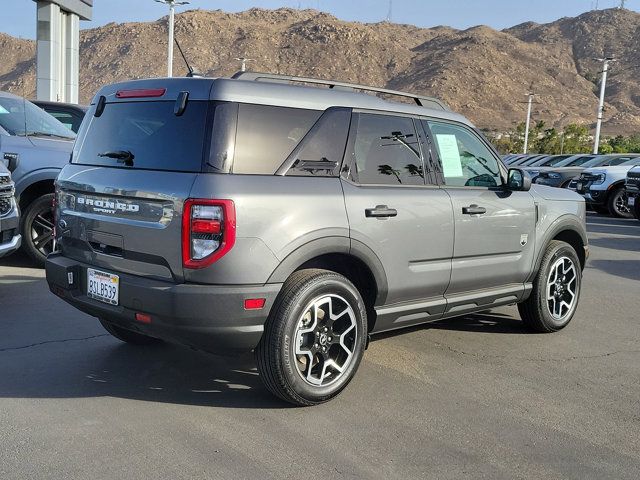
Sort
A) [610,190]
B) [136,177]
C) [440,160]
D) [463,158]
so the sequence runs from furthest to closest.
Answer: [610,190] < [463,158] < [440,160] < [136,177]

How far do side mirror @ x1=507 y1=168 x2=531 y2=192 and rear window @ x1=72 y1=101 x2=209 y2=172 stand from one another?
265cm

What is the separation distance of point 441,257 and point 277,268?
1450 millimetres

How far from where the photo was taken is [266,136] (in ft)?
13.5

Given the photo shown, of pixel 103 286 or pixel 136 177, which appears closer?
pixel 136 177

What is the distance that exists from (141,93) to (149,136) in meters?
0.31

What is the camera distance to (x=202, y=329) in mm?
3857

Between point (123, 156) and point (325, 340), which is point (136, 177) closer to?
point (123, 156)

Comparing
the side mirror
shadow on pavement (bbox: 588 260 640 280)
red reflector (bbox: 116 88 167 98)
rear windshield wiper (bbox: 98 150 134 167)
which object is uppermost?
red reflector (bbox: 116 88 167 98)

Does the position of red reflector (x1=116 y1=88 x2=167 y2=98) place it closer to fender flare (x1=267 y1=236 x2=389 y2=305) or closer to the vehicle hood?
fender flare (x1=267 y1=236 x2=389 y2=305)

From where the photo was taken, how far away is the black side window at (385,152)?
4.59 m

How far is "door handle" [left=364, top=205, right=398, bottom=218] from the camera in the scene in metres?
4.45

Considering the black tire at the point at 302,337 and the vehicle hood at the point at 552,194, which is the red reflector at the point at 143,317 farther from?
the vehicle hood at the point at 552,194

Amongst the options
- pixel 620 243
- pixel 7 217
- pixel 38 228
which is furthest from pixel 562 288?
pixel 620 243

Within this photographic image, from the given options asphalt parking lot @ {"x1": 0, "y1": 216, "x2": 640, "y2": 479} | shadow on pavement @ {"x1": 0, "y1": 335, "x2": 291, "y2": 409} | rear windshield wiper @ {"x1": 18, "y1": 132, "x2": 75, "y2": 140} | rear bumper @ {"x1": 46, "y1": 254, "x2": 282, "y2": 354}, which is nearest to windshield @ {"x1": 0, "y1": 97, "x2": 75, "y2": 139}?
rear windshield wiper @ {"x1": 18, "y1": 132, "x2": 75, "y2": 140}
